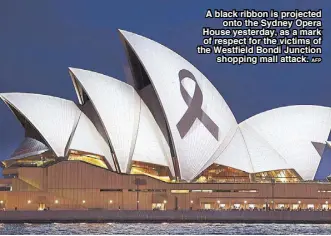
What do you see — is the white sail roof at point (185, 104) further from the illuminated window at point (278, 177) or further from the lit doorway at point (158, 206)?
the illuminated window at point (278, 177)

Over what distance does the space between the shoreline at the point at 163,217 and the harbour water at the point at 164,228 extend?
79.0 inches

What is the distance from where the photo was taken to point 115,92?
7012 cm

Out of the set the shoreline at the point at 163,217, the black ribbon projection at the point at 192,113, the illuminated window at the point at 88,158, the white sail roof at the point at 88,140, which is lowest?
the shoreline at the point at 163,217

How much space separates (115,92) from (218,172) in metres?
11.4

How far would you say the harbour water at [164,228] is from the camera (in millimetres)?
55188

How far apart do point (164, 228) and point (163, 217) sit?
8316 millimetres

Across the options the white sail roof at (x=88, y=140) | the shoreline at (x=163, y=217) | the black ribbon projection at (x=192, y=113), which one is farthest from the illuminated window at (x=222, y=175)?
the white sail roof at (x=88, y=140)

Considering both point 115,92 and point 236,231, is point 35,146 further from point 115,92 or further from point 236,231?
point 236,231

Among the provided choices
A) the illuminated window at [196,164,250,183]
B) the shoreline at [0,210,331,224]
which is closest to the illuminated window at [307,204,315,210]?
the shoreline at [0,210,331,224]

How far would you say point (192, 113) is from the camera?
70.4 metres

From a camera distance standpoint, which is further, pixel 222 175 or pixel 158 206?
pixel 222 175

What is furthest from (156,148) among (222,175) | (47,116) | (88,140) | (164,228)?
(164,228)

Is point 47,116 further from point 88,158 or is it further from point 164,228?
point 164,228

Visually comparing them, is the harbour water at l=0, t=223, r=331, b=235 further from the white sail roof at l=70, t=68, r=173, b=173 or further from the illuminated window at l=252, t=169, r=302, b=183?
the illuminated window at l=252, t=169, r=302, b=183
